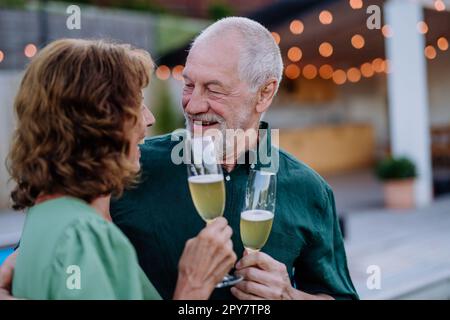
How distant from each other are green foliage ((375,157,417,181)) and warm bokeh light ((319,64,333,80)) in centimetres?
621

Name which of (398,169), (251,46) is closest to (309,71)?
(398,169)

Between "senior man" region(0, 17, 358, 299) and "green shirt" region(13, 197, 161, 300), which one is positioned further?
"senior man" region(0, 17, 358, 299)

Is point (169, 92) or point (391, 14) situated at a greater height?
point (391, 14)

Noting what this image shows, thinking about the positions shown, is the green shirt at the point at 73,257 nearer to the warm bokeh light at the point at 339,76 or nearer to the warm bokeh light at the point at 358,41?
the warm bokeh light at the point at 358,41

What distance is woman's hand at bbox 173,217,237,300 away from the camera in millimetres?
1075

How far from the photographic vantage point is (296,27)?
28.8ft

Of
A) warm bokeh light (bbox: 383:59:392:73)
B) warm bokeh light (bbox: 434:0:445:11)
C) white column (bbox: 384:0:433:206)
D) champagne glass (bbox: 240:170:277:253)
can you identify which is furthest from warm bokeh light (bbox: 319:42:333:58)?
champagne glass (bbox: 240:170:277:253)

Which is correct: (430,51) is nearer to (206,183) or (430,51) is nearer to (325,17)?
(325,17)

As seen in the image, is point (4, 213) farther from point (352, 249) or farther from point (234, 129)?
point (234, 129)

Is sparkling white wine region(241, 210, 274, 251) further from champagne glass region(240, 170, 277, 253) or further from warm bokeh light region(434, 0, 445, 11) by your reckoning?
warm bokeh light region(434, 0, 445, 11)

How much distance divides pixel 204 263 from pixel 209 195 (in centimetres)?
14
